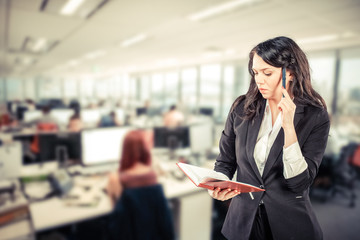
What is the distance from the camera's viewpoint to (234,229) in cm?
69

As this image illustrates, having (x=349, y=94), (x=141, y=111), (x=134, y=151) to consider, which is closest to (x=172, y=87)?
(x=141, y=111)

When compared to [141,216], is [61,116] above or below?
above

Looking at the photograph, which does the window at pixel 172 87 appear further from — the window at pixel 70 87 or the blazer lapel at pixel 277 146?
the window at pixel 70 87

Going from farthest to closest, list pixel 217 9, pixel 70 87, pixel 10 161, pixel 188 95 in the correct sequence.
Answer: pixel 70 87, pixel 188 95, pixel 217 9, pixel 10 161

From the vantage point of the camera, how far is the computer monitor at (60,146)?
8.23 ft

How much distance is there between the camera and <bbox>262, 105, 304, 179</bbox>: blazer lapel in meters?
0.57

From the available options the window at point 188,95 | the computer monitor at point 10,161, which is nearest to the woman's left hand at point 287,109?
the computer monitor at point 10,161

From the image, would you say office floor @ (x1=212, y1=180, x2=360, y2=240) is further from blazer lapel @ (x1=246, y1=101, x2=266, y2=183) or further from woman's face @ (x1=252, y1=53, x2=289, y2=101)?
woman's face @ (x1=252, y1=53, x2=289, y2=101)

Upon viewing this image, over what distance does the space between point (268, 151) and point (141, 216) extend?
111 centimetres

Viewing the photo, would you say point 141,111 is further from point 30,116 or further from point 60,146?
point 60,146

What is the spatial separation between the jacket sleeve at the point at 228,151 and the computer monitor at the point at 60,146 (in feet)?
7.02

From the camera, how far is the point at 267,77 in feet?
1.77

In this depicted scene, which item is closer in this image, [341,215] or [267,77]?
[267,77]

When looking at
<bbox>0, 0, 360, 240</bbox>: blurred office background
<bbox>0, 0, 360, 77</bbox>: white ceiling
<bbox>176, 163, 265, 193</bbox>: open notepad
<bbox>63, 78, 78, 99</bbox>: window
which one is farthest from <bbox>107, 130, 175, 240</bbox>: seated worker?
<bbox>63, 78, 78, 99</bbox>: window
